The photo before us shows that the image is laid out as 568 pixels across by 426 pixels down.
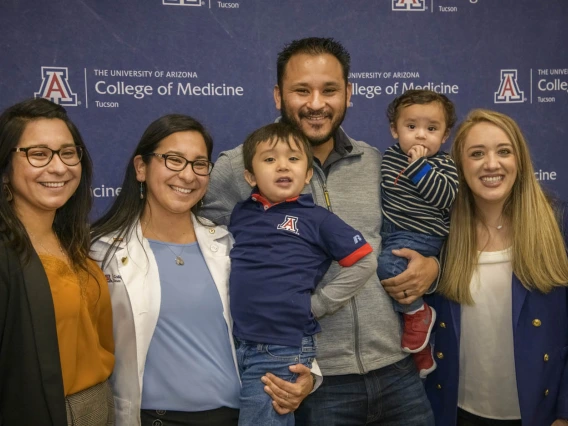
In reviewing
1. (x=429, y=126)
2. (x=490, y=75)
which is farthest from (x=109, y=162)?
(x=490, y=75)

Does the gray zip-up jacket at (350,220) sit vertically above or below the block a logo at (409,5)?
below

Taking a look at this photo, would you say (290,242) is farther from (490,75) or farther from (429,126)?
(490,75)

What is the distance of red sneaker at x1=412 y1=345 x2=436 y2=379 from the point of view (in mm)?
2541

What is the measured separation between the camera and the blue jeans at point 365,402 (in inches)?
91.7

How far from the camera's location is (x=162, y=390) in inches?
81.1

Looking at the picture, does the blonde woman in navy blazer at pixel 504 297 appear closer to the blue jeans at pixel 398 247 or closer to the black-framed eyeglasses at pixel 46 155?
the blue jeans at pixel 398 247

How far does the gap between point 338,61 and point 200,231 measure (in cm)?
95

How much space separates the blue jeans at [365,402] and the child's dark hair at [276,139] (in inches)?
33.1

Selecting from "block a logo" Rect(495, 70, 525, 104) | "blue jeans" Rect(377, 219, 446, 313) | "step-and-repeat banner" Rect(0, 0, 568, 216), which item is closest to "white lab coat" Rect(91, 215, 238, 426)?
"blue jeans" Rect(377, 219, 446, 313)

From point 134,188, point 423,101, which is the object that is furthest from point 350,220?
point 134,188

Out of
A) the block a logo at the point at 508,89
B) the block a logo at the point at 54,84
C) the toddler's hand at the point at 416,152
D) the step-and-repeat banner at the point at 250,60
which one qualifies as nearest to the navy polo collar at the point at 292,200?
the toddler's hand at the point at 416,152

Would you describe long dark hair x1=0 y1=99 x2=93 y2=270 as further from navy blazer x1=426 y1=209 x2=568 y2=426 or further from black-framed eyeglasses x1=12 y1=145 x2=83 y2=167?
navy blazer x1=426 y1=209 x2=568 y2=426

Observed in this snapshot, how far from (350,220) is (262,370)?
2.23ft

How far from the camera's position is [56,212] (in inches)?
85.6
